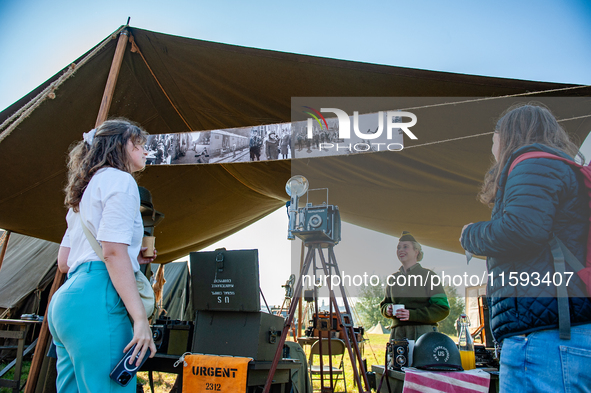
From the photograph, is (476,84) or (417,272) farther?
(417,272)

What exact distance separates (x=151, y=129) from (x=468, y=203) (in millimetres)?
4109

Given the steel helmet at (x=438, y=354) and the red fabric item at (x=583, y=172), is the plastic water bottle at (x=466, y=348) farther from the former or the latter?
the red fabric item at (x=583, y=172)

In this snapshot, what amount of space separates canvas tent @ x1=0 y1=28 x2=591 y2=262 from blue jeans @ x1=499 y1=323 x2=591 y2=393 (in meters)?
2.16

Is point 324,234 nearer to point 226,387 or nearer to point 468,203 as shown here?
point 226,387

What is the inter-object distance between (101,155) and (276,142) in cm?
246

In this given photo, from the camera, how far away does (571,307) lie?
87 cm

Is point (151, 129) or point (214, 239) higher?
point (151, 129)

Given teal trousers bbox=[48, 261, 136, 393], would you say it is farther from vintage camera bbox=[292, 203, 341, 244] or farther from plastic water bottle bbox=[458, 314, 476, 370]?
plastic water bottle bbox=[458, 314, 476, 370]

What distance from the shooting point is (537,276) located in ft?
3.03

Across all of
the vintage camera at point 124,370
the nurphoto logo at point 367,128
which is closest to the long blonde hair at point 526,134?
the vintage camera at point 124,370

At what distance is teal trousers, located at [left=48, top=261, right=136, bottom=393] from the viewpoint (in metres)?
0.91

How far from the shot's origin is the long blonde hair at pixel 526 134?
108cm

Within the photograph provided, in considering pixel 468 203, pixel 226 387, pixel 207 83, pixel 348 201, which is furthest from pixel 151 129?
pixel 468 203

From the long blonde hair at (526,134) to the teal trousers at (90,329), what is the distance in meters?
1.22
